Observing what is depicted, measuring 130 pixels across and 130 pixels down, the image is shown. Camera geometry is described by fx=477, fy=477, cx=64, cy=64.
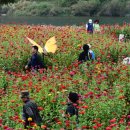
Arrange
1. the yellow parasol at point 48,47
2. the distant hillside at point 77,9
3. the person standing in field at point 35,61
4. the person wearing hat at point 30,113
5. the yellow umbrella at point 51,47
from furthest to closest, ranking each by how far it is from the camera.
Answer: the distant hillside at point 77,9, the yellow umbrella at point 51,47, the yellow parasol at point 48,47, the person standing in field at point 35,61, the person wearing hat at point 30,113

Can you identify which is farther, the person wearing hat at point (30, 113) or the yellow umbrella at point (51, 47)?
the yellow umbrella at point (51, 47)

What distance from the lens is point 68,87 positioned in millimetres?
10391

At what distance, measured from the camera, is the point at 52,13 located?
294 feet

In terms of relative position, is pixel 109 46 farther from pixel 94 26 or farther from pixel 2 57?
pixel 94 26

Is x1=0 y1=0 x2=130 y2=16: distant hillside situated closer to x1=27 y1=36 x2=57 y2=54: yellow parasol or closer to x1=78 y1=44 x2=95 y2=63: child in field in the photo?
x1=27 y1=36 x2=57 y2=54: yellow parasol

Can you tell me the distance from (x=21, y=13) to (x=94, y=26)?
67285mm

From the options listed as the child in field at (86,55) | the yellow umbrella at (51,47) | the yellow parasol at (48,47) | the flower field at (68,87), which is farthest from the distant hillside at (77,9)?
the child in field at (86,55)

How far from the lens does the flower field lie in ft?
27.6

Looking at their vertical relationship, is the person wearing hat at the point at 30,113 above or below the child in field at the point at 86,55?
below

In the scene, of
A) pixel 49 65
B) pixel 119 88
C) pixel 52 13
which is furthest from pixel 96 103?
pixel 52 13

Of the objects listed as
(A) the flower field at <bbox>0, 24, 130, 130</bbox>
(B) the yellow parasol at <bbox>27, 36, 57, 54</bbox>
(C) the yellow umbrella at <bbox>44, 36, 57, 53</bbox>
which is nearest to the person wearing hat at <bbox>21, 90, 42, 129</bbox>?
(A) the flower field at <bbox>0, 24, 130, 130</bbox>

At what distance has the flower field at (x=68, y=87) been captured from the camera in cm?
841

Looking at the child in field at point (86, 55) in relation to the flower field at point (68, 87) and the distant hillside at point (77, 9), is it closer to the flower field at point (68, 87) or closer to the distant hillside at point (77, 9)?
the flower field at point (68, 87)

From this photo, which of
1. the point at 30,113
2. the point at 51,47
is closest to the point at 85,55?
the point at 51,47
